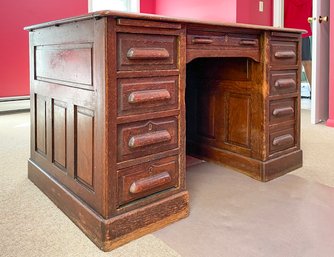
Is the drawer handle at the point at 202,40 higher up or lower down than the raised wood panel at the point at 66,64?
higher up

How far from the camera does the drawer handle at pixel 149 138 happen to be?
1.16m

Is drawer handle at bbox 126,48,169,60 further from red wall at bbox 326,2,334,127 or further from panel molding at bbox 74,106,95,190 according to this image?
red wall at bbox 326,2,334,127

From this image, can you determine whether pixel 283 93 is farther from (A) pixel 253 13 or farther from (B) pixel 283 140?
(A) pixel 253 13

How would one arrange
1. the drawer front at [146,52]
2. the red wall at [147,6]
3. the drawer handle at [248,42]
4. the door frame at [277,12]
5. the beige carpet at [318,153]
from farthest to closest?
the red wall at [147,6] → the door frame at [277,12] → the beige carpet at [318,153] → the drawer handle at [248,42] → the drawer front at [146,52]

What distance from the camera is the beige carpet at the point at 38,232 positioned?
111 cm

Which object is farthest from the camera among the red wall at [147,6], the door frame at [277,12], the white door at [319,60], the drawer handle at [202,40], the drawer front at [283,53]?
the red wall at [147,6]

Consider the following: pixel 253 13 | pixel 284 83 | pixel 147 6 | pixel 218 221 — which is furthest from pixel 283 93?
pixel 147 6

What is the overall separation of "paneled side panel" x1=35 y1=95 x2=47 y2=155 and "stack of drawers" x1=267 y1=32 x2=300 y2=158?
1.11 metres

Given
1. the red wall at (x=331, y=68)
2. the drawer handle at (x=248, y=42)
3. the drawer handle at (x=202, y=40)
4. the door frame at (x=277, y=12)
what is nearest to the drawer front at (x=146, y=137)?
the drawer handle at (x=202, y=40)

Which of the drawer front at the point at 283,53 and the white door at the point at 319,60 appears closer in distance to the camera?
the drawer front at the point at 283,53

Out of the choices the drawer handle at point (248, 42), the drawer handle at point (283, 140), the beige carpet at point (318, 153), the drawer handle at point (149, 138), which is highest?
the drawer handle at point (248, 42)

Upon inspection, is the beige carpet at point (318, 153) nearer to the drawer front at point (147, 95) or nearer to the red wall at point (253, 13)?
the drawer front at point (147, 95)

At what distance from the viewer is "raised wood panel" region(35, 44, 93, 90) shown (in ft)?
3.87

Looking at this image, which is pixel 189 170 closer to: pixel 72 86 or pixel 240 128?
pixel 240 128
